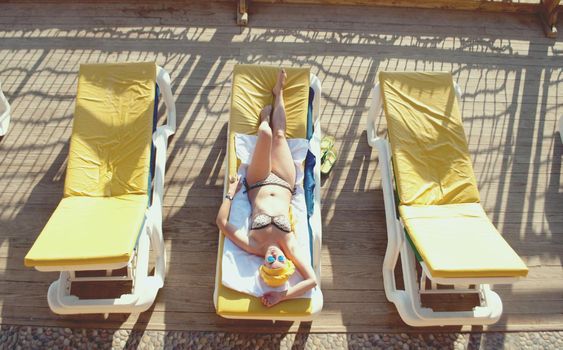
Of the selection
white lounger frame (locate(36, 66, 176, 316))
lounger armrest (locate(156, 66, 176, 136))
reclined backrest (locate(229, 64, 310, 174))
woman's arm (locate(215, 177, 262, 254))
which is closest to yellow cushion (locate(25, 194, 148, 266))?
white lounger frame (locate(36, 66, 176, 316))

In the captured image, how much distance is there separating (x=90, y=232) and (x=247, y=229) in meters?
0.95

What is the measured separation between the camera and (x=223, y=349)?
284 centimetres

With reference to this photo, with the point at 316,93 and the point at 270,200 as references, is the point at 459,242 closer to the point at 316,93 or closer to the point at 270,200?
the point at 270,200

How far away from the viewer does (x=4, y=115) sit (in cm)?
378

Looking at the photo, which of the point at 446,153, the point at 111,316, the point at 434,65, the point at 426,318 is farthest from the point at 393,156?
the point at 111,316

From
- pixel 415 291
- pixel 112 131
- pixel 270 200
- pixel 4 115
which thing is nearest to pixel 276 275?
pixel 270 200

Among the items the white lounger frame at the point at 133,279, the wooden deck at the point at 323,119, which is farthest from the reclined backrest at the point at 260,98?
the white lounger frame at the point at 133,279

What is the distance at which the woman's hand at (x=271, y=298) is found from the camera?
2.53 metres

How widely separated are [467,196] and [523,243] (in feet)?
2.61

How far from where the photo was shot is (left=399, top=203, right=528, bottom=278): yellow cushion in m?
2.47

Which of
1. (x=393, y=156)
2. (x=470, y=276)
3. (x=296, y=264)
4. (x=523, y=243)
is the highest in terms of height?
(x=393, y=156)

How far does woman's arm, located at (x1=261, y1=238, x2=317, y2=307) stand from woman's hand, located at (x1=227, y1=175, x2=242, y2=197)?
0.54 metres

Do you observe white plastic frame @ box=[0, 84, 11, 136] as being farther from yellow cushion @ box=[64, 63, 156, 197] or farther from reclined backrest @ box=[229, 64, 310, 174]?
reclined backrest @ box=[229, 64, 310, 174]

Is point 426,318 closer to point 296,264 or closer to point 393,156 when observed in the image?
point 296,264
